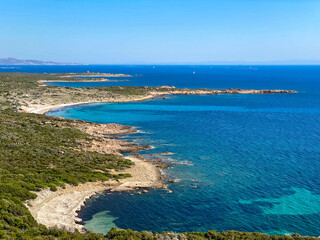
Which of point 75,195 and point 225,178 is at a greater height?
point 75,195

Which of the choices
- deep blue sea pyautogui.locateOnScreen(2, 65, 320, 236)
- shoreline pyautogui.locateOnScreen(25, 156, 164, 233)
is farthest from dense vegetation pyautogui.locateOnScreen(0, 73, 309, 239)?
deep blue sea pyautogui.locateOnScreen(2, 65, 320, 236)

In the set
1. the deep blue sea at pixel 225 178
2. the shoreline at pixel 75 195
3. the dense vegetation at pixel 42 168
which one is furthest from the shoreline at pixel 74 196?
the deep blue sea at pixel 225 178

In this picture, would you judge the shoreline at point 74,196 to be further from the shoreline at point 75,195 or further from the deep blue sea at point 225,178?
the deep blue sea at point 225,178

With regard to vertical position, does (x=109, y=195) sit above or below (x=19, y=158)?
below

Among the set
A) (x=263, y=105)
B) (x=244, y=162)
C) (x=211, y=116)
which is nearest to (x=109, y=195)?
(x=244, y=162)

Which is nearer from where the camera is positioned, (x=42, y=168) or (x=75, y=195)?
(x=75, y=195)

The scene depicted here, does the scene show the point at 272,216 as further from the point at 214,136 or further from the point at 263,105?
the point at 263,105

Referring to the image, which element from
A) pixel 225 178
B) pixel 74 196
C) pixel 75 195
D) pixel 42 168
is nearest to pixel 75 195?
pixel 75 195

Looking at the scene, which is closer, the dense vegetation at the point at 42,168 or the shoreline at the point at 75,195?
the dense vegetation at the point at 42,168

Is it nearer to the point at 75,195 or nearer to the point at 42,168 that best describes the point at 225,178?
the point at 75,195
